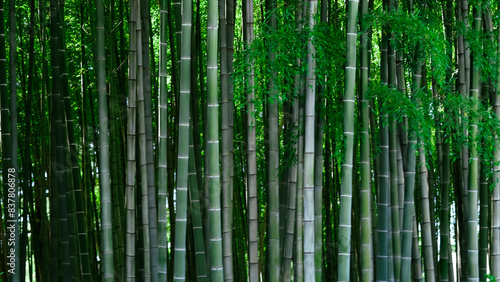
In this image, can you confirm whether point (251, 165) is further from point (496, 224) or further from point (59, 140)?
point (496, 224)

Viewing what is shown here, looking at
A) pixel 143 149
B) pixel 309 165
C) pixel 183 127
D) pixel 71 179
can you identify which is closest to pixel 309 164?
pixel 309 165

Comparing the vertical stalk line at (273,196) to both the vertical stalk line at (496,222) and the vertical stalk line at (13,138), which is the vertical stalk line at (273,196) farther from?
the vertical stalk line at (496,222)

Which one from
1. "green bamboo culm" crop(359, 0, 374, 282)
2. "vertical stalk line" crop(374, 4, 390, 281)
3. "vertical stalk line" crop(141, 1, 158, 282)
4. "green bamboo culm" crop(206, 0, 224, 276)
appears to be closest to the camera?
"green bamboo culm" crop(206, 0, 224, 276)

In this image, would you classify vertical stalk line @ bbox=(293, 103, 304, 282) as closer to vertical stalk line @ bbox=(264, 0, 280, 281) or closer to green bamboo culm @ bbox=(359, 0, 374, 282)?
vertical stalk line @ bbox=(264, 0, 280, 281)

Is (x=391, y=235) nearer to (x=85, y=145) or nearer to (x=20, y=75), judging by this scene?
(x=85, y=145)

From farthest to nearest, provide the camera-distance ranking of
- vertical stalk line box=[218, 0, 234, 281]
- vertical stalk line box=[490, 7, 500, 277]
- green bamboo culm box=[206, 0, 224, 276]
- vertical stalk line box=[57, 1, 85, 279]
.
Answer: vertical stalk line box=[490, 7, 500, 277] → vertical stalk line box=[57, 1, 85, 279] → vertical stalk line box=[218, 0, 234, 281] → green bamboo culm box=[206, 0, 224, 276]

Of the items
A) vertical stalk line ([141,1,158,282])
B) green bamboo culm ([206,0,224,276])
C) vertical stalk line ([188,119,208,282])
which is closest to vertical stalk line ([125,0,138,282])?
vertical stalk line ([141,1,158,282])

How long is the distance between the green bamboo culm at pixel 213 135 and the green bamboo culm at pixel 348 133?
2.57 ft

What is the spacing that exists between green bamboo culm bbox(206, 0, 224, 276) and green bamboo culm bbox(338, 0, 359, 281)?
784 mm

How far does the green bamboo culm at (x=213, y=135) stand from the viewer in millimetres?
3223

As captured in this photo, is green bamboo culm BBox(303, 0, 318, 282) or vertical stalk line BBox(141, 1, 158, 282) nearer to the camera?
green bamboo culm BBox(303, 0, 318, 282)

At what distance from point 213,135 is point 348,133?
2.75 feet

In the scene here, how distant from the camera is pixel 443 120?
4.24 meters

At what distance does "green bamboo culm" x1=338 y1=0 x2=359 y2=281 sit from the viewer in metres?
3.51
